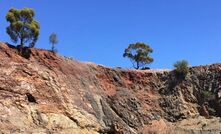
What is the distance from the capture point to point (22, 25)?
58.0 m

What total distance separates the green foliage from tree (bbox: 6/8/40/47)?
21.6 metres

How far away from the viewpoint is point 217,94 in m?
66.9

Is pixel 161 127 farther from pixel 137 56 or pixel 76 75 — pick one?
pixel 137 56

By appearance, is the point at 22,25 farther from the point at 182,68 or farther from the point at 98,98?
the point at 182,68

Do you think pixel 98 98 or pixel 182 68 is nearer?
pixel 98 98

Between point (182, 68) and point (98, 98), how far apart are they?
1571cm

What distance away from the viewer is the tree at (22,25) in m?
58.1

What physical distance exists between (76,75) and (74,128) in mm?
12030

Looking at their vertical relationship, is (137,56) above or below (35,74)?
above

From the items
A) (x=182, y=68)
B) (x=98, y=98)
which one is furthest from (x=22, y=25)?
(x=182, y=68)

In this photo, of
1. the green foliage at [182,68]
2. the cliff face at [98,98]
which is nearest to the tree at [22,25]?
the cliff face at [98,98]

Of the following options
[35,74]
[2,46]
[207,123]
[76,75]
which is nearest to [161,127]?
[207,123]

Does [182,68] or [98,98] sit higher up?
[182,68]

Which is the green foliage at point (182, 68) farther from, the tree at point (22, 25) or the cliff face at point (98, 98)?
the tree at point (22, 25)
